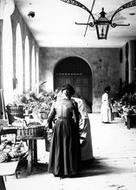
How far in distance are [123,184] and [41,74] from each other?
51.2ft

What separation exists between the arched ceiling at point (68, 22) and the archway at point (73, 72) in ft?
4.43

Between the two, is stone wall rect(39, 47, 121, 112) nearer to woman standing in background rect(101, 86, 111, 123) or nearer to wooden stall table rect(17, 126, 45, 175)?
woman standing in background rect(101, 86, 111, 123)

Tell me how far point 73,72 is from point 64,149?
15455mm

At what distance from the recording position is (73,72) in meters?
20.4

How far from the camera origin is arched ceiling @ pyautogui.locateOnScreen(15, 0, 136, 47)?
33.4 feet

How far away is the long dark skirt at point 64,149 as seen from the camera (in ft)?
16.7

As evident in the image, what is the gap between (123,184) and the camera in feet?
15.8

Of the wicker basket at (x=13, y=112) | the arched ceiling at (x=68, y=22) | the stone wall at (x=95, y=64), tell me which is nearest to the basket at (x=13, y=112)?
the wicker basket at (x=13, y=112)

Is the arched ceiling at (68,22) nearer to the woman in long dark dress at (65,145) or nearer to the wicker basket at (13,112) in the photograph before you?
the wicker basket at (13,112)

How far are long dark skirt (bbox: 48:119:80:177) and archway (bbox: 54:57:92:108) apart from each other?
15.2 m

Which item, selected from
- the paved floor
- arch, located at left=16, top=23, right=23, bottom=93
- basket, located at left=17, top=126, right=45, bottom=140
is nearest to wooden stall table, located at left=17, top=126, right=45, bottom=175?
basket, located at left=17, top=126, right=45, bottom=140

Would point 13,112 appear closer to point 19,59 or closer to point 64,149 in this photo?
point 64,149

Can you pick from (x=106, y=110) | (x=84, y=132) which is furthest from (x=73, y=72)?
(x=84, y=132)

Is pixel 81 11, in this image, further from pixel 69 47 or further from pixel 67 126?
pixel 69 47
